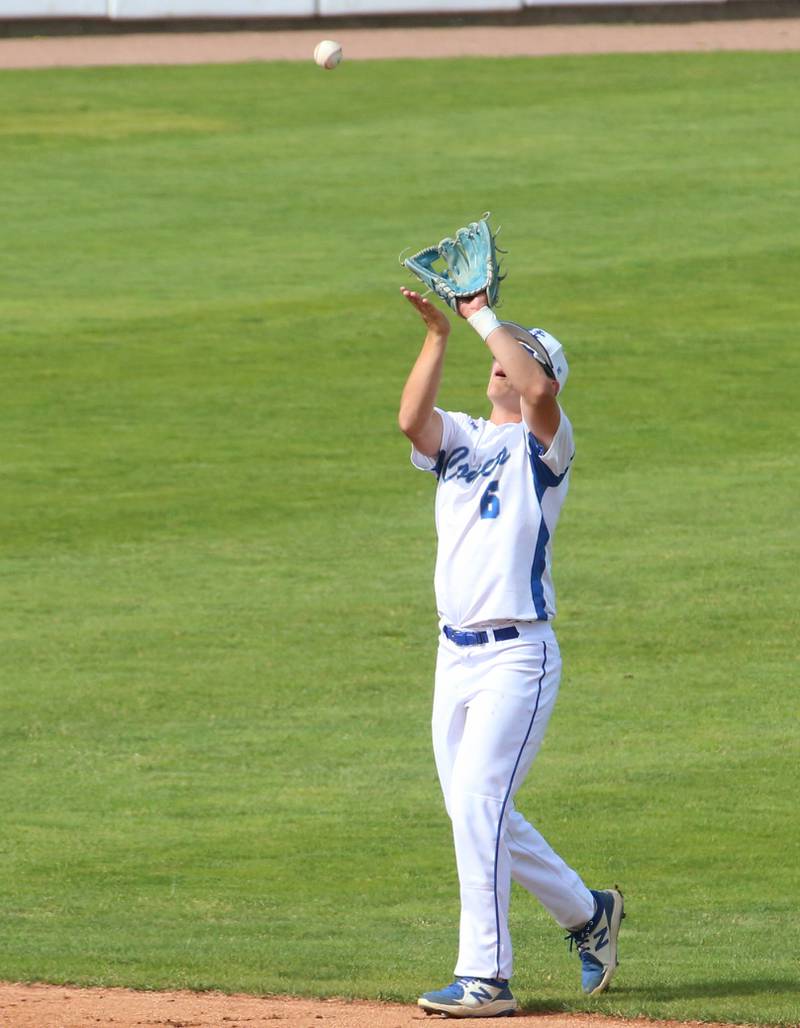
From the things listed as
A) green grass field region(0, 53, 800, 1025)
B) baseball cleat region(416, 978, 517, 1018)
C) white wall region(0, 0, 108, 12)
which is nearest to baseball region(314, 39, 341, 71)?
green grass field region(0, 53, 800, 1025)

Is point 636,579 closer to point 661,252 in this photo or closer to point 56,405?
point 56,405

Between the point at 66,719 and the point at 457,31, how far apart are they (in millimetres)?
21439

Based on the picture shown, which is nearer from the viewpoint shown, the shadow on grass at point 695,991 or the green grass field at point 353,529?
the shadow on grass at point 695,991

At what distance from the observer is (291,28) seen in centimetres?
2944

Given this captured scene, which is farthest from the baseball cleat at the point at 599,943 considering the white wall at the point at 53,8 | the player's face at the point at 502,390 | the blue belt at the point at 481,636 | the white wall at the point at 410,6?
the white wall at the point at 410,6

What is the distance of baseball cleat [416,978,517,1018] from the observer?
576cm

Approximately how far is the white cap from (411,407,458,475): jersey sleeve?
0.30 meters

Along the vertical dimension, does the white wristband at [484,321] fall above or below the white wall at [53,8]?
below

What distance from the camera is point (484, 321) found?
5992 millimetres

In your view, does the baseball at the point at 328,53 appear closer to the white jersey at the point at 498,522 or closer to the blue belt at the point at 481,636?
the white jersey at the point at 498,522

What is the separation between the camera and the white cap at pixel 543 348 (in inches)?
240

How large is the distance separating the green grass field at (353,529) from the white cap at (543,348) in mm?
1860

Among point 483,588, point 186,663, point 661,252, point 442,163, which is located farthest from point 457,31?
point 483,588

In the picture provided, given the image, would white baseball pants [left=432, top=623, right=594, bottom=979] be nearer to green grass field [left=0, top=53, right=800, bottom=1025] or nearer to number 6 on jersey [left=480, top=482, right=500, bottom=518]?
number 6 on jersey [left=480, top=482, right=500, bottom=518]
